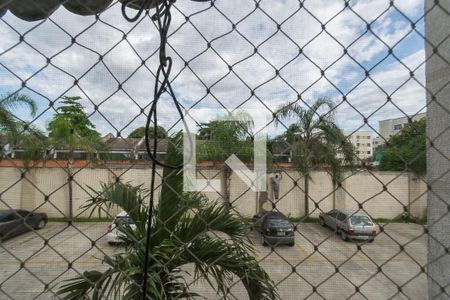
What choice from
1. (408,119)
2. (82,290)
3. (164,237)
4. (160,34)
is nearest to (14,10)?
(160,34)

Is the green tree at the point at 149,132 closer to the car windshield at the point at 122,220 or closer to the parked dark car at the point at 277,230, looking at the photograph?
the parked dark car at the point at 277,230

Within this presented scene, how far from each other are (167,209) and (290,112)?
791 mm

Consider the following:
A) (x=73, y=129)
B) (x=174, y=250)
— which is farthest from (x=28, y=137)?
(x=174, y=250)

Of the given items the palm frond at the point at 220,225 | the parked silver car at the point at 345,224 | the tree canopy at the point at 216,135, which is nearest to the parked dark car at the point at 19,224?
the tree canopy at the point at 216,135

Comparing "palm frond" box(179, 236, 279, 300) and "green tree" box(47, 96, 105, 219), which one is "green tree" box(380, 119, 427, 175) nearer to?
"green tree" box(47, 96, 105, 219)

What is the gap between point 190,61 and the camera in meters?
0.67

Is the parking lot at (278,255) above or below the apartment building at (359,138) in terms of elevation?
below

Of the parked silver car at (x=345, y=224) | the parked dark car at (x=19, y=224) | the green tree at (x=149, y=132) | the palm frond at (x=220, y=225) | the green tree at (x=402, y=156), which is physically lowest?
the palm frond at (x=220, y=225)

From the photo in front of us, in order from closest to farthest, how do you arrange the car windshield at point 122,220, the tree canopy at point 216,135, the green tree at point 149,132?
the green tree at point 149,132 < the tree canopy at point 216,135 < the car windshield at point 122,220

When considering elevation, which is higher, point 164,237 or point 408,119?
point 408,119

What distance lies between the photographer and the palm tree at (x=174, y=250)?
1.20 meters

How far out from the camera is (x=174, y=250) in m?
1.36

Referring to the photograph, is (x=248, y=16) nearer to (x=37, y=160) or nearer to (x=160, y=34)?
(x=160, y=34)

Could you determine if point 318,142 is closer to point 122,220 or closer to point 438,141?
point 438,141
